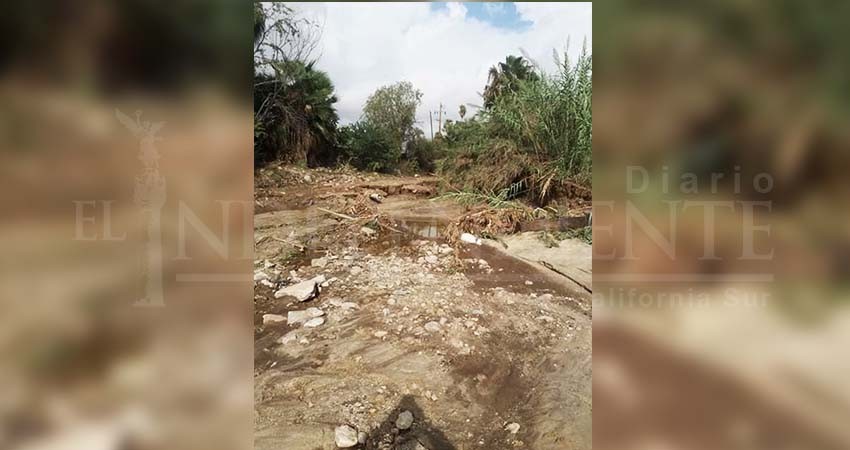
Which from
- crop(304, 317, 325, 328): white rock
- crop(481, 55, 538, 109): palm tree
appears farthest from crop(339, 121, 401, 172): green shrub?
crop(304, 317, 325, 328): white rock

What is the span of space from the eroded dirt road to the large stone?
17mm

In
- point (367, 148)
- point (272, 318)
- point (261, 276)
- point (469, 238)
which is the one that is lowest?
point (272, 318)

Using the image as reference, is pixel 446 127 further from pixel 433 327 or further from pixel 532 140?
pixel 433 327

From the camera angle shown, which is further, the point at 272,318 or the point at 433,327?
the point at 433,327

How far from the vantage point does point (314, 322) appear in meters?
1.41

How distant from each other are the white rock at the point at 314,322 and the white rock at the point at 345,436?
1.25 ft

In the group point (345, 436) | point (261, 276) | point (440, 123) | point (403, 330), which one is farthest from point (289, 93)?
point (345, 436)

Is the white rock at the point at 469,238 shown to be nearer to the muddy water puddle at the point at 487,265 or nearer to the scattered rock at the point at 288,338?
the muddy water puddle at the point at 487,265
